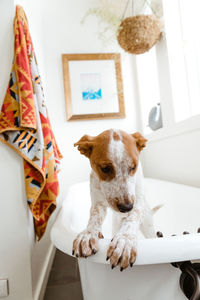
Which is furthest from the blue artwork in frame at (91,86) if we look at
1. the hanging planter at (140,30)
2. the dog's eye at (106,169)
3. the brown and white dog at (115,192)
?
the dog's eye at (106,169)

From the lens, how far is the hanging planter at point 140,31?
1.79m

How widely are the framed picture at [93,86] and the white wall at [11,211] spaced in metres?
1.52

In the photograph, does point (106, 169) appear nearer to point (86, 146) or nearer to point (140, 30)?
point (86, 146)

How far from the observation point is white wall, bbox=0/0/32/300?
1163mm

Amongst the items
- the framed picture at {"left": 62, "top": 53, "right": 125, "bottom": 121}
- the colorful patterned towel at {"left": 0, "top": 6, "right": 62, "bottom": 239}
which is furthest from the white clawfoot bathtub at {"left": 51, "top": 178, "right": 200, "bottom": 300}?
the framed picture at {"left": 62, "top": 53, "right": 125, "bottom": 121}

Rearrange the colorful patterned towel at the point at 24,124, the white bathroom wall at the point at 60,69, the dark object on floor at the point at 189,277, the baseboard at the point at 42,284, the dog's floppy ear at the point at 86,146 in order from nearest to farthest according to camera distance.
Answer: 1. the dark object on floor at the point at 189,277
2. the dog's floppy ear at the point at 86,146
3. the colorful patterned towel at the point at 24,124
4. the baseboard at the point at 42,284
5. the white bathroom wall at the point at 60,69

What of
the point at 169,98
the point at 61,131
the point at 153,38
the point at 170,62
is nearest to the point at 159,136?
the point at 169,98

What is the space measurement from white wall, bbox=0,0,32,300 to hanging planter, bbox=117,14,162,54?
3.34 feet

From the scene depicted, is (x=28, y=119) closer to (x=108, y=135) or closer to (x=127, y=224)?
(x=108, y=135)

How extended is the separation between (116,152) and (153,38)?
1434 mm

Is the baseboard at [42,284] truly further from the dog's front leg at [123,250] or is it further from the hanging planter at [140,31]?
the hanging planter at [140,31]

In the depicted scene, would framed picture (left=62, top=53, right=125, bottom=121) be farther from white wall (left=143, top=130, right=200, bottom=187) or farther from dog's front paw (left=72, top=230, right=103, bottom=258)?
dog's front paw (left=72, top=230, right=103, bottom=258)

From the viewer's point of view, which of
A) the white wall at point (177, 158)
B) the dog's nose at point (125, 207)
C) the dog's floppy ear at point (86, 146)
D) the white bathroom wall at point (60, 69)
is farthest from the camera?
the white bathroom wall at point (60, 69)

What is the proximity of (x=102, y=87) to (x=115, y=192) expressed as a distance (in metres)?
2.17
